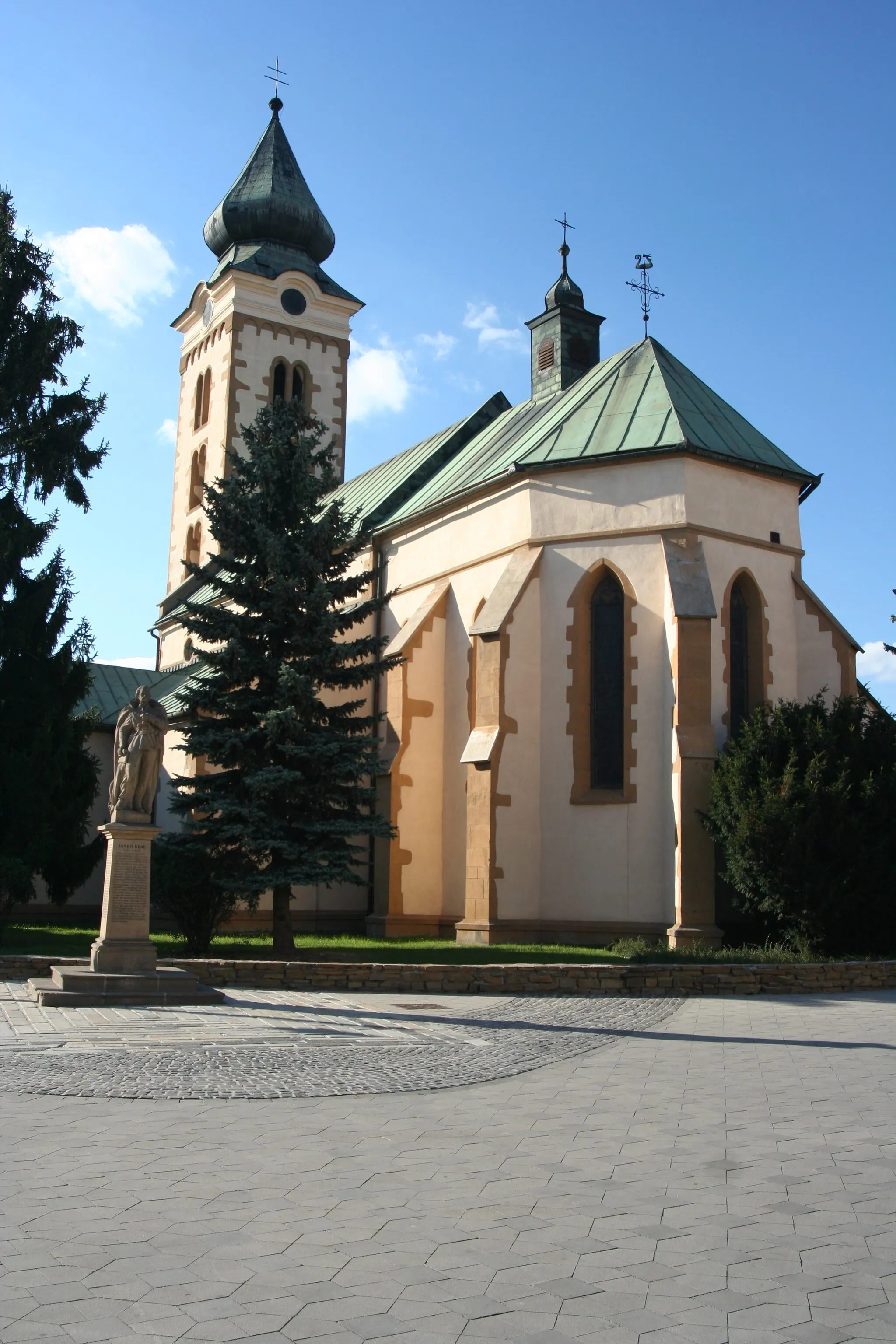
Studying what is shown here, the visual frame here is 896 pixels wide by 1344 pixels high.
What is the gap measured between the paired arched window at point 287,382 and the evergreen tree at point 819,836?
78.6ft

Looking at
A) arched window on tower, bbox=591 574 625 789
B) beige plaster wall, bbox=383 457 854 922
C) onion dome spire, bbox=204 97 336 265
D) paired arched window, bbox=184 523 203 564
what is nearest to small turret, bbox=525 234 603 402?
beige plaster wall, bbox=383 457 854 922

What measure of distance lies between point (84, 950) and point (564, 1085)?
11683mm

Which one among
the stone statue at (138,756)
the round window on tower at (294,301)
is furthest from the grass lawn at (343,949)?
the round window on tower at (294,301)

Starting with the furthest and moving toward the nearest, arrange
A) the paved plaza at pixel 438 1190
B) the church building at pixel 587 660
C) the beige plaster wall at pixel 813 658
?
the beige plaster wall at pixel 813 658
the church building at pixel 587 660
the paved plaza at pixel 438 1190

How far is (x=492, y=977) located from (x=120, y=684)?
21688 millimetres

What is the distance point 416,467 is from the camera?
28500 millimetres

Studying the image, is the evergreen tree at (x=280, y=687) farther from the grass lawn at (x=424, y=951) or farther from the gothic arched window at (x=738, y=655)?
the gothic arched window at (x=738, y=655)

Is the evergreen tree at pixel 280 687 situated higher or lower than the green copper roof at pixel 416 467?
lower

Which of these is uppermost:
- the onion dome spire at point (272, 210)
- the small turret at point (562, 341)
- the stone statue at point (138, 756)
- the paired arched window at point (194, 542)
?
the onion dome spire at point (272, 210)

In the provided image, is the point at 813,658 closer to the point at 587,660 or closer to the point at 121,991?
the point at 587,660

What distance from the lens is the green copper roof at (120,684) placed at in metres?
31.6

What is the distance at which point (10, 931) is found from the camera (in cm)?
2155

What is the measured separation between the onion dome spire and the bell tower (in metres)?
0.03

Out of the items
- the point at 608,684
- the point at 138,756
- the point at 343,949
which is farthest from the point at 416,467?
the point at 138,756
